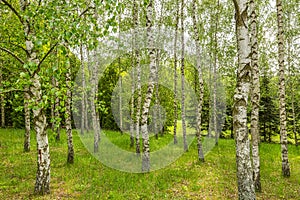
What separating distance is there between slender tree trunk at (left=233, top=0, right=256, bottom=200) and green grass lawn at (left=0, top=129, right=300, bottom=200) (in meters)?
4.04

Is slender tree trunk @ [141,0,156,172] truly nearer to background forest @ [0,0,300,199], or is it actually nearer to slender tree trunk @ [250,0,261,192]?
background forest @ [0,0,300,199]

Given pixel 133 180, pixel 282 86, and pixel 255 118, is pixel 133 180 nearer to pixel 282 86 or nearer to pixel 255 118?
pixel 255 118

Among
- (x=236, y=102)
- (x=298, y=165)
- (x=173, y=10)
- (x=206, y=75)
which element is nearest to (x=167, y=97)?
(x=206, y=75)

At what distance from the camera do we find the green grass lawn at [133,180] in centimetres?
877

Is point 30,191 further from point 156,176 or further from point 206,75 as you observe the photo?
point 206,75

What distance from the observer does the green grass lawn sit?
28.8 ft

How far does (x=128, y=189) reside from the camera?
9.30m

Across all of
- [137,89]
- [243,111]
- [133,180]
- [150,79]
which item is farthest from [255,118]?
[137,89]

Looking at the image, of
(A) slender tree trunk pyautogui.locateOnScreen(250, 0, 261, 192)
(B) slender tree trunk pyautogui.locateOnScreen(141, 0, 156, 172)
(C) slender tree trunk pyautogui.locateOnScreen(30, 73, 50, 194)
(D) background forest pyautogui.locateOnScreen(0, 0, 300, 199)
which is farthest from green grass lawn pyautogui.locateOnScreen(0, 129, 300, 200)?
(B) slender tree trunk pyautogui.locateOnScreen(141, 0, 156, 172)

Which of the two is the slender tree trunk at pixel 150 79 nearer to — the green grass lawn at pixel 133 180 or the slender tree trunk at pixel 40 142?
the green grass lawn at pixel 133 180

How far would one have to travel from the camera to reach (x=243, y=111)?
17.0ft

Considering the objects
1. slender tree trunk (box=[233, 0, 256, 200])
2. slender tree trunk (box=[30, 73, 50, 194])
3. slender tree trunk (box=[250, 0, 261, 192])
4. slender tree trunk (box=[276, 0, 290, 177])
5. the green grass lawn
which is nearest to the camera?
slender tree trunk (box=[233, 0, 256, 200])

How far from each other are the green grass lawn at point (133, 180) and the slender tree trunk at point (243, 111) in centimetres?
404

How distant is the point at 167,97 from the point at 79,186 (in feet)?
75.5
